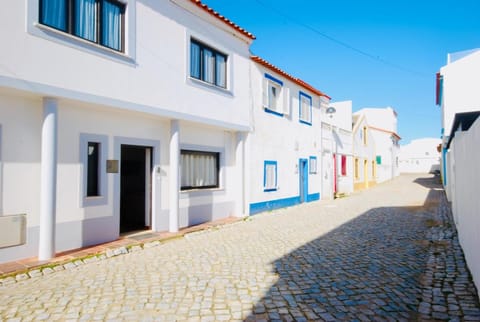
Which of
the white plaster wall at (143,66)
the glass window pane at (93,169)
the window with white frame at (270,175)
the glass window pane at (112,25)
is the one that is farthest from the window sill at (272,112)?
the glass window pane at (93,169)

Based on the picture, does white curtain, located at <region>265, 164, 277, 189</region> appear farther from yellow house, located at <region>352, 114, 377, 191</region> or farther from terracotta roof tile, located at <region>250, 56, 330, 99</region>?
yellow house, located at <region>352, 114, 377, 191</region>

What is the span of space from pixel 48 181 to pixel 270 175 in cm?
865

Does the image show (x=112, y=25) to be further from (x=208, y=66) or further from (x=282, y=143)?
(x=282, y=143)

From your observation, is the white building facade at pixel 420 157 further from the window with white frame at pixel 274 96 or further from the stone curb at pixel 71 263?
the stone curb at pixel 71 263

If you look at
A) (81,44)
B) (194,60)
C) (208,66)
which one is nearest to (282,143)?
(208,66)

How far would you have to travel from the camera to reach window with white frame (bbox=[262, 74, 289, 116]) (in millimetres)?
12887

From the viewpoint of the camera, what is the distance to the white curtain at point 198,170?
10078 mm

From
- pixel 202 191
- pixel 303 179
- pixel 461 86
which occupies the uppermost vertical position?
pixel 461 86

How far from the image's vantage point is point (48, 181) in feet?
19.9

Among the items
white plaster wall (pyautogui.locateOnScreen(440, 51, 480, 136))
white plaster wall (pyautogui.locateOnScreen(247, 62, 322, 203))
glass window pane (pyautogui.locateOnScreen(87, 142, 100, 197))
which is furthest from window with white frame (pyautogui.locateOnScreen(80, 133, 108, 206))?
white plaster wall (pyautogui.locateOnScreen(440, 51, 480, 136))

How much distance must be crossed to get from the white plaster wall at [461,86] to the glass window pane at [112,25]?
15158mm

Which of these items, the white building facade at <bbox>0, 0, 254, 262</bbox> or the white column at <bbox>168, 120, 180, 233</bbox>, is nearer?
the white building facade at <bbox>0, 0, 254, 262</bbox>

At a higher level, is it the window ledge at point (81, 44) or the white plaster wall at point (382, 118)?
the white plaster wall at point (382, 118)

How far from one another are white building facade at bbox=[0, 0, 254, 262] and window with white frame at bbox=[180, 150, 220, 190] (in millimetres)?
34
